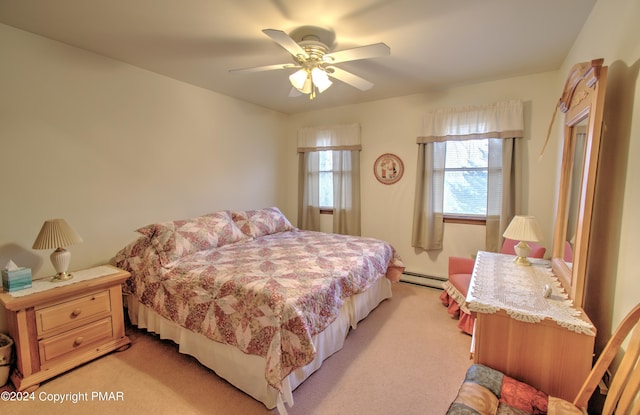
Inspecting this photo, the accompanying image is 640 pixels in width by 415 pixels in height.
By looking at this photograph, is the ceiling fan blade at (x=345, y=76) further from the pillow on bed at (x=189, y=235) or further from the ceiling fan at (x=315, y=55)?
the pillow on bed at (x=189, y=235)

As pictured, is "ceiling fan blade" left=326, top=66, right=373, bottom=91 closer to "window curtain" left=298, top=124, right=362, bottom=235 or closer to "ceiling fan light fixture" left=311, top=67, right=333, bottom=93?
"ceiling fan light fixture" left=311, top=67, right=333, bottom=93

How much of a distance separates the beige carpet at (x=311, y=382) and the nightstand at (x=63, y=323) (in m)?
0.10

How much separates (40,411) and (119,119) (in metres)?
2.29

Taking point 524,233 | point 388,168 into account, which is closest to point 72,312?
point 524,233

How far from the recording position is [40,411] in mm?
1711

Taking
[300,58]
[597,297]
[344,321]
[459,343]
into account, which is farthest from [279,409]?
[300,58]

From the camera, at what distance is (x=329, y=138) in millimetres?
4297

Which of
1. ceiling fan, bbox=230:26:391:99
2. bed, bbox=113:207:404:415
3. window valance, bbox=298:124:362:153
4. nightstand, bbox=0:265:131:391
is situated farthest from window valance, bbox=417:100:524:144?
nightstand, bbox=0:265:131:391

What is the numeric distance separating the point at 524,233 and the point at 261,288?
1874 mm

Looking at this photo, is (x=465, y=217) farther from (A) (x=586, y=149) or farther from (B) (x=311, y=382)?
(B) (x=311, y=382)

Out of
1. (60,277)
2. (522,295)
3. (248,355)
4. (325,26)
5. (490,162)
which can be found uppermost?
(325,26)

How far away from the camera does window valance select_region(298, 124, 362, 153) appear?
4.11 m

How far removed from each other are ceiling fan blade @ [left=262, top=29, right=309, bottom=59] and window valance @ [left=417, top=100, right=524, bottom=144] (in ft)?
6.69

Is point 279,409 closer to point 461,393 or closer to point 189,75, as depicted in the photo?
point 461,393
